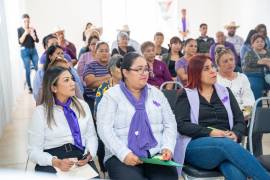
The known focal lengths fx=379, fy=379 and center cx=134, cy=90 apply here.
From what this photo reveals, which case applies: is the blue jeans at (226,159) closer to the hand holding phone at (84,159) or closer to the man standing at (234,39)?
the hand holding phone at (84,159)

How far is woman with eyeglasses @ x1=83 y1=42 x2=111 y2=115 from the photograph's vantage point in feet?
13.1

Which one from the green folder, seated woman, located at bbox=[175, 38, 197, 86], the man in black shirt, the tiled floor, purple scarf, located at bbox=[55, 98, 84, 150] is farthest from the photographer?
the man in black shirt

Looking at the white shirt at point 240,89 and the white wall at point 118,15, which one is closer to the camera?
the white shirt at point 240,89

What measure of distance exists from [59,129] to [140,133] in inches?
19.1

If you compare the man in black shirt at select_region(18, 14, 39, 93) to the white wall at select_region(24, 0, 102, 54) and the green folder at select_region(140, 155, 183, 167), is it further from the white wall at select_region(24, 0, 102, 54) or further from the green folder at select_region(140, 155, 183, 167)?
the green folder at select_region(140, 155, 183, 167)

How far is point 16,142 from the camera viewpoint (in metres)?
4.55

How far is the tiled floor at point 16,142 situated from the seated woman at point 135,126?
4.91 feet

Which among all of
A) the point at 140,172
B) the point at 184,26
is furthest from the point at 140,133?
the point at 184,26

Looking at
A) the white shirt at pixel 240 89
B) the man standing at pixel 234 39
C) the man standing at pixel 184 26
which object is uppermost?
the man standing at pixel 184 26

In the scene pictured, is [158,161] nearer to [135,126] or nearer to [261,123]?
[135,126]

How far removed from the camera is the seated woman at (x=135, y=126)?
2.20 metres

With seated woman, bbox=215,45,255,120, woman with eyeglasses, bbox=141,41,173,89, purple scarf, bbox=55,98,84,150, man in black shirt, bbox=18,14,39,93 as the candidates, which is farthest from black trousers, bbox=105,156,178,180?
man in black shirt, bbox=18,14,39,93

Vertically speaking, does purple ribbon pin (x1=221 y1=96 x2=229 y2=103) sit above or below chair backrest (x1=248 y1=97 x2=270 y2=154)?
above

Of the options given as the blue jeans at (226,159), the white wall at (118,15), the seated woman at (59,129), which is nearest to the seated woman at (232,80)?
the blue jeans at (226,159)
